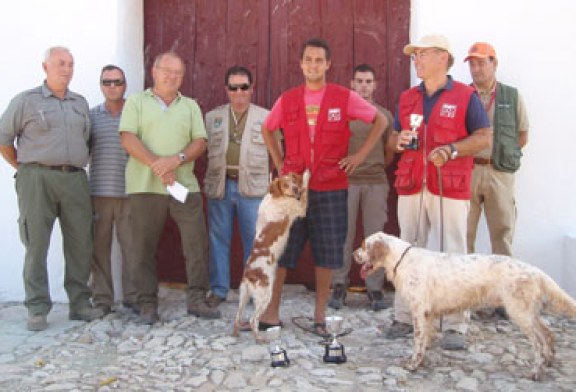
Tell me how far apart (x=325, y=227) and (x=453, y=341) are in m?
1.19

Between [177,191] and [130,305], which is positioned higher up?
[177,191]

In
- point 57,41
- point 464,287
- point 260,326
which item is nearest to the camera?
point 464,287

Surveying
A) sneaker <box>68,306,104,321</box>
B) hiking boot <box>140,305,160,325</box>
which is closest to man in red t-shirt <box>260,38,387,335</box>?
hiking boot <box>140,305,160,325</box>

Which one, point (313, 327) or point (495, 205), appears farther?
point (495, 205)

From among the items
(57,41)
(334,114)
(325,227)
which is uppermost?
(57,41)

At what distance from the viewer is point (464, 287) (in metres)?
4.30

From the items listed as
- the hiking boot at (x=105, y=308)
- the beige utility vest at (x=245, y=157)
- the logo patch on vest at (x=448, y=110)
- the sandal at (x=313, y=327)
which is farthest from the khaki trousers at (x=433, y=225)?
the hiking boot at (x=105, y=308)

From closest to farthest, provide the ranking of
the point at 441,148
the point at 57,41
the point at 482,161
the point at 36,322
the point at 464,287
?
the point at 464,287 < the point at 441,148 < the point at 36,322 < the point at 482,161 < the point at 57,41

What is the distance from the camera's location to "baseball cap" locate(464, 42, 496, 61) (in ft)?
17.8

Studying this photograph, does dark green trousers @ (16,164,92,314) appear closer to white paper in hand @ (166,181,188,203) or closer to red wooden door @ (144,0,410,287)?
white paper in hand @ (166,181,188,203)

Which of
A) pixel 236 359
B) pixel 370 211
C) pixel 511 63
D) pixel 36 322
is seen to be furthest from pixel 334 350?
pixel 511 63

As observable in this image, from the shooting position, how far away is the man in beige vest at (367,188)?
19.4ft

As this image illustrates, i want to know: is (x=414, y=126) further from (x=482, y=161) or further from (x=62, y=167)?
(x=62, y=167)

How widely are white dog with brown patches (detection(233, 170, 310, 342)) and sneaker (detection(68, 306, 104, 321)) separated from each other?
130 cm
